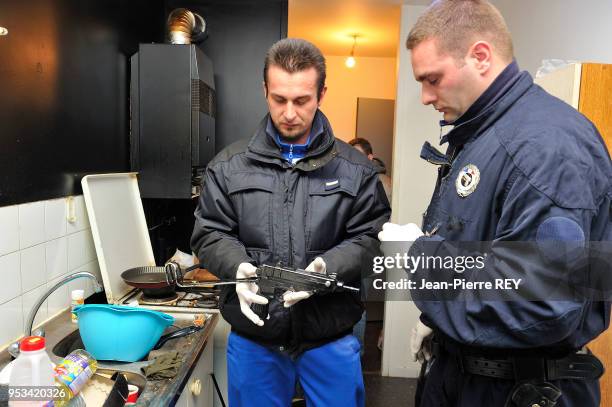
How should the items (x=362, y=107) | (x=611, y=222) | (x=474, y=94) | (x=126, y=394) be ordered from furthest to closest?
(x=362, y=107) → (x=126, y=394) → (x=474, y=94) → (x=611, y=222)

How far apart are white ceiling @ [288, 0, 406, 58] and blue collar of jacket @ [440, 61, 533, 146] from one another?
2.08 metres

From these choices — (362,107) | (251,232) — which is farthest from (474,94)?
(362,107)

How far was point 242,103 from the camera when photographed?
2701 mm

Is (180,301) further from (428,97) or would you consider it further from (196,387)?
(428,97)

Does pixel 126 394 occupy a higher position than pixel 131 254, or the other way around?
pixel 131 254

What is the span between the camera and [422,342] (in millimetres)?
1207

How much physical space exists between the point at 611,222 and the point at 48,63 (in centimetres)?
171

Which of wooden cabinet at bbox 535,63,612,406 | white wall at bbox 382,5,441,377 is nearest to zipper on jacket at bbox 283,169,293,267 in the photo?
wooden cabinet at bbox 535,63,612,406

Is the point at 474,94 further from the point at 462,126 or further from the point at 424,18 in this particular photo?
the point at 424,18

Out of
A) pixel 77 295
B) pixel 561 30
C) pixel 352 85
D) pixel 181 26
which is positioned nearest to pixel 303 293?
pixel 77 295

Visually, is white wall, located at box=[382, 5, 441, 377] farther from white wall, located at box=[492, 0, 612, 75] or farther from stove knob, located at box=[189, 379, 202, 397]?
stove knob, located at box=[189, 379, 202, 397]

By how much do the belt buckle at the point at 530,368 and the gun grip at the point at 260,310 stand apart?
66cm

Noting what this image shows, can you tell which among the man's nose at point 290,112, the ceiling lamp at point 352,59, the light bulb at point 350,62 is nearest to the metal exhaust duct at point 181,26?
the man's nose at point 290,112

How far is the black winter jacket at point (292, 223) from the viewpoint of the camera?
130 cm
